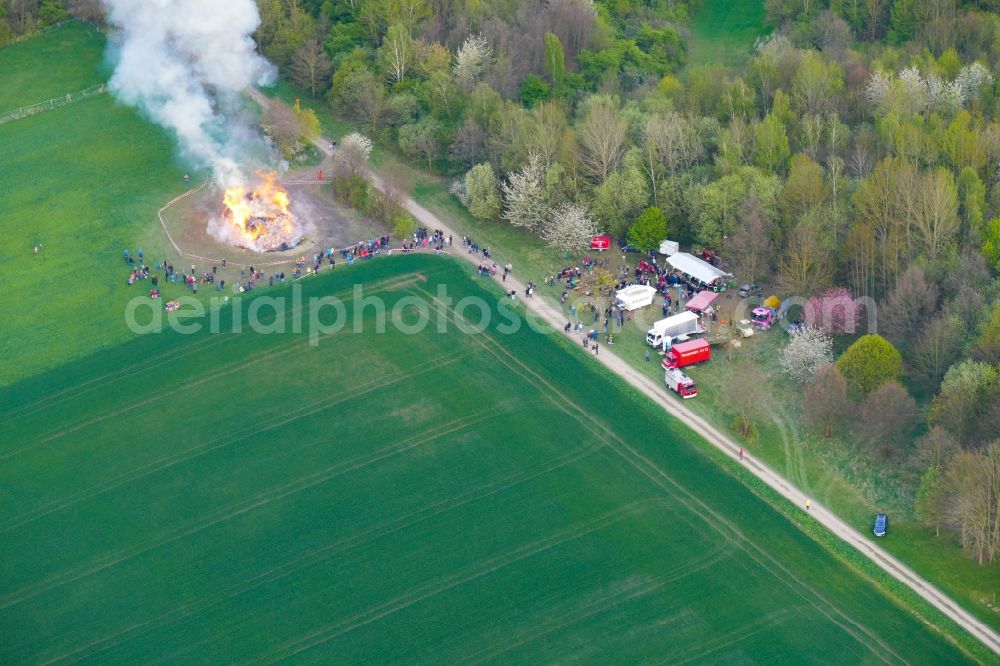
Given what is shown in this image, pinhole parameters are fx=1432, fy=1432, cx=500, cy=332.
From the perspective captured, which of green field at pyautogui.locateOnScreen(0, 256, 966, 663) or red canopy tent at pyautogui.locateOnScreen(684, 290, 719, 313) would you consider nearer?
green field at pyautogui.locateOnScreen(0, 256, 966, 663)

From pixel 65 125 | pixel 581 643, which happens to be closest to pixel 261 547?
pixel 581 643

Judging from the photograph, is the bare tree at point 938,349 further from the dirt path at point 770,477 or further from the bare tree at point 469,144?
the bare tree at point 469,144

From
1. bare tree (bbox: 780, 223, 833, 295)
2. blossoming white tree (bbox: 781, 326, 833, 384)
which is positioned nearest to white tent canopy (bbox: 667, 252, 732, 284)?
bare tree (bbox: 780, 223, 833, 295)

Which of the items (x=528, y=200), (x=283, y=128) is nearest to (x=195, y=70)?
(x=283, y=128)

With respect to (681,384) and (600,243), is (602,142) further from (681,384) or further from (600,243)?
(681,384)

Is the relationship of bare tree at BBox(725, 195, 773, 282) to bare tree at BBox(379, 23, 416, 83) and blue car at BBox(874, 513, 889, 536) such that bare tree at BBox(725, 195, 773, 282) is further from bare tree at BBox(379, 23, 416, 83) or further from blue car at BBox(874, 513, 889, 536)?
bare tree at BBox(379, 23, 416, 83)
